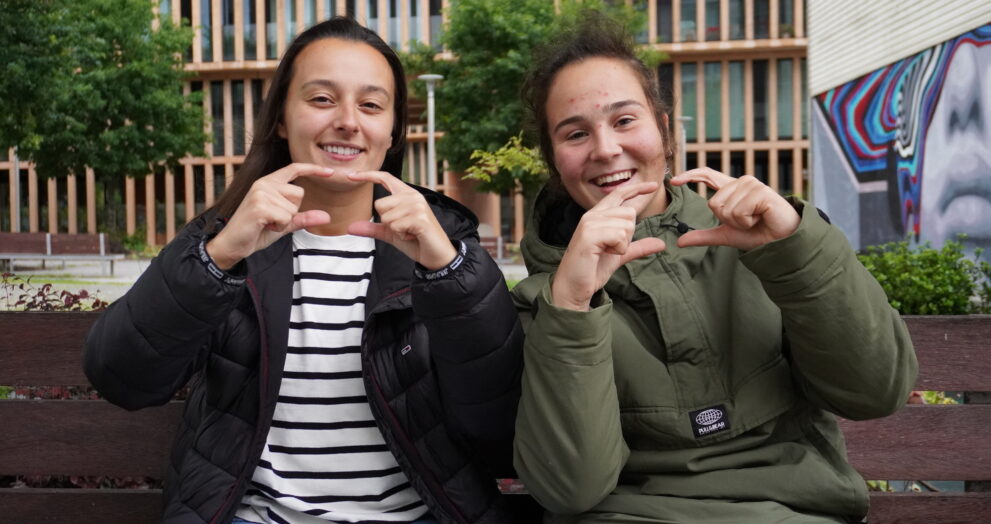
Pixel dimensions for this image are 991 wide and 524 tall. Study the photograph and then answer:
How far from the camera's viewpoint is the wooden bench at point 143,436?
274 centimetres

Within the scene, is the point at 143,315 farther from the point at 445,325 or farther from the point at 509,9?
the point at 509,9

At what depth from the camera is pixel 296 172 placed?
2014mm

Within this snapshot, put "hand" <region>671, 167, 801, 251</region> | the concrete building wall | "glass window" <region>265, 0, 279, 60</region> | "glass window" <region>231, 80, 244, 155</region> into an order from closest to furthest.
Result: 1. "hand" <region>671, 167, 801, 251</region>
2. the concrete building wall
3. "glass window" <region>265, 0, 279, 60</region>
4. "glass window" <region>231, 80, 244, 155</region>

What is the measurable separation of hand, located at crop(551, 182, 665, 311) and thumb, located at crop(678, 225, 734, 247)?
12cm

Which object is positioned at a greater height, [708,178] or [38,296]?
[708,178]

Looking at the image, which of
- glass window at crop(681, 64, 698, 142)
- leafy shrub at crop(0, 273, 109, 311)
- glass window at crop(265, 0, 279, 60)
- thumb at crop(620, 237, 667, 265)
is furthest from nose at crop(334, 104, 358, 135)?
glass window at crop(265, 0, 279, 60)

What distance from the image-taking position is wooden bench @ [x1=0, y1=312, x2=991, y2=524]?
2.74m

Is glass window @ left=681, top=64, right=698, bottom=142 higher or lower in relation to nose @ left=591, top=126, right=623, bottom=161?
higher

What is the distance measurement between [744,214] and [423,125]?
110 ft

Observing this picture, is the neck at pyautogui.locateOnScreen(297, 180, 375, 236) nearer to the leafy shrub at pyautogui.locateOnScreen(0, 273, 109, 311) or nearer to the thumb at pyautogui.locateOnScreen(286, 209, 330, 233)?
the thumb at pyautogui.locateOnScreen(286, 209, 330, 233)

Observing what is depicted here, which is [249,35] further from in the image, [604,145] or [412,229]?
[412,229]

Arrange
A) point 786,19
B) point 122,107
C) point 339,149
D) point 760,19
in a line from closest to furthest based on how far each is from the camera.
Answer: point 339,149
point 122,107
point 786,19
point 760,19

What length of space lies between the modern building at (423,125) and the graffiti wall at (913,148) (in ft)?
63.6

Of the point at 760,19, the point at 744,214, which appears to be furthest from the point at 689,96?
the point at 744,214
